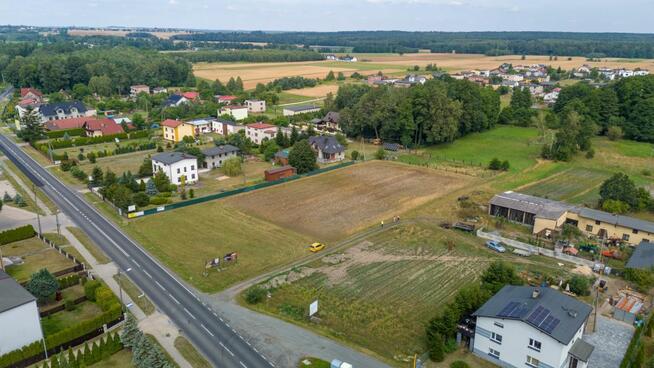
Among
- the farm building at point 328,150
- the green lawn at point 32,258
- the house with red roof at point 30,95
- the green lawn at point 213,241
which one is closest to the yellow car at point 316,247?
the green lawn at point 213,241

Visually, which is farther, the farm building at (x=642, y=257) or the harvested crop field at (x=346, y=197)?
the harvested crop field at (x=346, y=197)

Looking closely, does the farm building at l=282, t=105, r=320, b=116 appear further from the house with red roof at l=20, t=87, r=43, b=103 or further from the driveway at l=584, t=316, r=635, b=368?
the driveway at l=584, t=316, r=635, b=368

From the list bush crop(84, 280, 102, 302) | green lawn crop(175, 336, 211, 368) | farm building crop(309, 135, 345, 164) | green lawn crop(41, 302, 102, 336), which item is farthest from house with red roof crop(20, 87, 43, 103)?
green lawn crop(175, 336, 211, 368)

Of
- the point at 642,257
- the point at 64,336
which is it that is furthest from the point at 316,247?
the point at 642,257

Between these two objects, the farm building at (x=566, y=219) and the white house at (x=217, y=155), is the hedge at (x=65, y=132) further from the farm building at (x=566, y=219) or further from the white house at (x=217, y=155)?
the farm building at (x=566, y=219)

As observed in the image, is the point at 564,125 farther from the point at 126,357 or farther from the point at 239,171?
the point at 126,357
